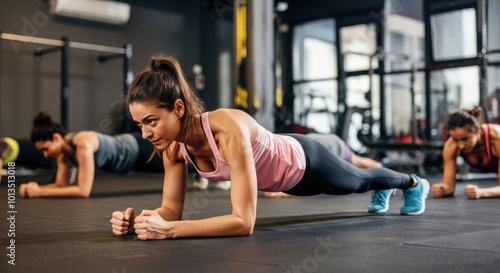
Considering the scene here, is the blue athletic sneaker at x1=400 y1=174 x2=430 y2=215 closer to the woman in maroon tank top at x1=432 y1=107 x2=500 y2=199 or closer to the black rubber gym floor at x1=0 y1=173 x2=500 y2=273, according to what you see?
the black rubber gym floor at x1=0 y1=173 x2=500 y2=273

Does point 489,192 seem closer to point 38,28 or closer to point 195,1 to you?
point 38,28

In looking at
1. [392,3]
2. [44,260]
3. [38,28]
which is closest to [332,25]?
[392,3]

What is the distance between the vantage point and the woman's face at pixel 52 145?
347 centimetres

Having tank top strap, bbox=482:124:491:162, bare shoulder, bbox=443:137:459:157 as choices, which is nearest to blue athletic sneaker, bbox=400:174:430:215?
bare shoulder, bbox=443:137:459:157

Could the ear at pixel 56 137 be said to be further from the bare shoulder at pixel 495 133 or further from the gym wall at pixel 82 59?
the gym wall at pixel 82 59

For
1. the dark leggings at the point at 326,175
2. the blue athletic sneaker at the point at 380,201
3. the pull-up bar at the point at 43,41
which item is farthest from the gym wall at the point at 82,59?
the dark leggings at the point at 326,175

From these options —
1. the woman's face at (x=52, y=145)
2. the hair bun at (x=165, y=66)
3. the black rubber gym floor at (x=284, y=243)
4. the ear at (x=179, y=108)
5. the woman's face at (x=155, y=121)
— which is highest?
the hair bun at (x=165, y=66)

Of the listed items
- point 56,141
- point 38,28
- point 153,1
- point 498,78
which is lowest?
point 56,141

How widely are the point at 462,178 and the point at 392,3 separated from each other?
14.1 feet

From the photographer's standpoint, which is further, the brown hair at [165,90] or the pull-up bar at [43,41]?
the pull-up bar at [43,41]

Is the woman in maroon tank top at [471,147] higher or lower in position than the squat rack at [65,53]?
lower

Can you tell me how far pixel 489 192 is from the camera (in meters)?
3.46

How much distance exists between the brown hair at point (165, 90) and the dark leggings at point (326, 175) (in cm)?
49

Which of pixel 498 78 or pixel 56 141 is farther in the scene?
pixel 498 78
